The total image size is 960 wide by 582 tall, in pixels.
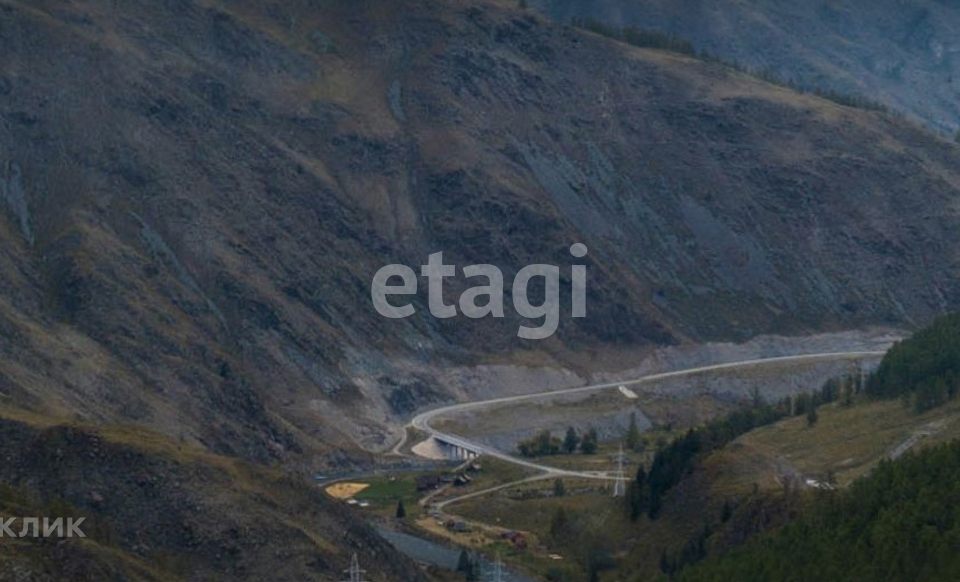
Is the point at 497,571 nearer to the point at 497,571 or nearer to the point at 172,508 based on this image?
the point at 497,571

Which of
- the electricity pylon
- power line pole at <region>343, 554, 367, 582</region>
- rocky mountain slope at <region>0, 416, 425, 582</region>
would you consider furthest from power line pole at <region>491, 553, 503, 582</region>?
power line pole at <region>343, 554, 367, 582</region>

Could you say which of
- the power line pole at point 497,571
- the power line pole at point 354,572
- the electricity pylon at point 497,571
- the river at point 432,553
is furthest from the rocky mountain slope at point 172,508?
the river at point 432,553

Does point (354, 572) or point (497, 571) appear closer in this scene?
point (354, 572)

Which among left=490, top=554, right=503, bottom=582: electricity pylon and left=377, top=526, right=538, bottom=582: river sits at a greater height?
left=377, top=526, right=538, bottom=582: river

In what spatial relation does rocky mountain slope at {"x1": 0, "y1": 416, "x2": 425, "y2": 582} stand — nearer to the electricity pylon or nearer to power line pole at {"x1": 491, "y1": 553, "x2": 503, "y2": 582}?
power line pole at {"x1": 491, "y1": 553, "x2": 503, "y2": 582}

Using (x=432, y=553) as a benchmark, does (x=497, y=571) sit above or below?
below

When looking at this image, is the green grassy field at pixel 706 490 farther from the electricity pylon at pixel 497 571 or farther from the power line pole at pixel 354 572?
the power line pole at pixel 354 572

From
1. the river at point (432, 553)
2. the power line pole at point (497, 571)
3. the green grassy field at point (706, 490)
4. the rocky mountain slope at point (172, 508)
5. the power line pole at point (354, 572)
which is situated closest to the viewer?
the rocky mountain slope at point (172, 508)

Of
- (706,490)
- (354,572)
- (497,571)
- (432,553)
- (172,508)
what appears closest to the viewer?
(354,572)

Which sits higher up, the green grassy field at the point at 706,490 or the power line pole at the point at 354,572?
the green grassy field at the point at 706,490

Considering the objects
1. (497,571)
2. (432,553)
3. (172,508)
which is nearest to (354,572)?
(172,508)

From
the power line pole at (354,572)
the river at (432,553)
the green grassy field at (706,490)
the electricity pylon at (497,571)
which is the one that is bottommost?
the power line pole at (354,572)

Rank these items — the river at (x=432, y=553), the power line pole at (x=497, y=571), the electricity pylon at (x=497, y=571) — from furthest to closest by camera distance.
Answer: the river at (x=432, y=553)
the electricity pylon at (x=497, y=571)
the power line pole at (x=497, y=571)

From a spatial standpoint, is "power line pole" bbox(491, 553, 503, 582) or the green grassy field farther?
the green grassy field
